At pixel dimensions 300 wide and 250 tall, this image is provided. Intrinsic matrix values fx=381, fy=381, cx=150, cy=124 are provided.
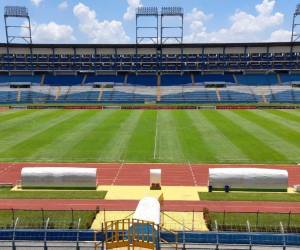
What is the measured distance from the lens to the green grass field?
1394 inches

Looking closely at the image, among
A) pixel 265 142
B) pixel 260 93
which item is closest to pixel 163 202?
pixel 265 142

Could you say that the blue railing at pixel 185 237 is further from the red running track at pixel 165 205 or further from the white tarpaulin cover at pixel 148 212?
the red running track at pixel 165 205

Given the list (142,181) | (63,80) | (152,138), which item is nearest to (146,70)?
(63,80)

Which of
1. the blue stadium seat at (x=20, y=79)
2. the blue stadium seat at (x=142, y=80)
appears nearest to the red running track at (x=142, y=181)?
the blue stadium seat at (x=142, y=80)

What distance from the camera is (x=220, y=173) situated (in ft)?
85.6

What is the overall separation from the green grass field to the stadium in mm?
184

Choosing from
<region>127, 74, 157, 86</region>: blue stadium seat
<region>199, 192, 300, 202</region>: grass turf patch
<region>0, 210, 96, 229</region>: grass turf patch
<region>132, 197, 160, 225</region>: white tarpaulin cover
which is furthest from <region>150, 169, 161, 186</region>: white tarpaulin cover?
<region>127, 74, 157, 86</region>: blue stadium seat

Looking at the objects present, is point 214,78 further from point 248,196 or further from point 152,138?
point 248,196

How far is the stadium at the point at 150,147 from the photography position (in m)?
16.5

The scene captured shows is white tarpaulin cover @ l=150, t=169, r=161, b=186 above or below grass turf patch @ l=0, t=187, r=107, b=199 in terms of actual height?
above

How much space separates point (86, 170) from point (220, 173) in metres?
9.31

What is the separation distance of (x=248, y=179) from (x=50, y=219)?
13.4 meters

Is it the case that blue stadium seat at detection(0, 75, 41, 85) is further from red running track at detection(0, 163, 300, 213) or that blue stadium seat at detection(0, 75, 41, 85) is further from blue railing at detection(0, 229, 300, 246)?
blue railing at detection(0, 229, 300, 246)

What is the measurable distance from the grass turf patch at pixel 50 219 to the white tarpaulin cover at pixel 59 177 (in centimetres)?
541
